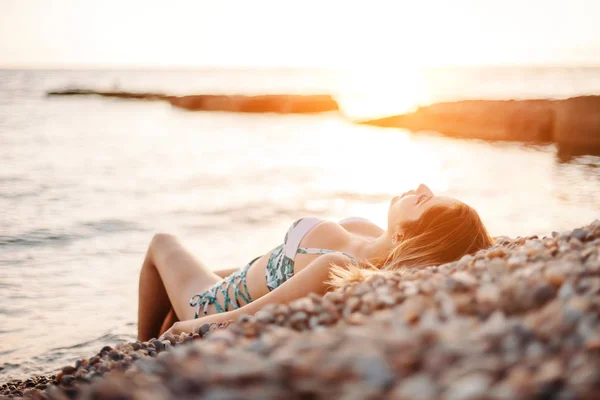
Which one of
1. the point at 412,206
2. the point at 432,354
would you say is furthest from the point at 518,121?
→ the point at 432,354

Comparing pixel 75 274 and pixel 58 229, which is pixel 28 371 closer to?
pixel 75 274

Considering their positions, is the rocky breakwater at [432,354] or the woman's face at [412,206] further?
the woman's face at [412,206]

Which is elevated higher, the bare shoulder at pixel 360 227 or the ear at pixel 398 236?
the ear at pixel 398 236

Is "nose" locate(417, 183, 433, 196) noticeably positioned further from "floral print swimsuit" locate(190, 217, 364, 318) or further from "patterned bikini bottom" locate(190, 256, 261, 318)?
"patterned bikini bottom" locate(190, 256, 261, 318)

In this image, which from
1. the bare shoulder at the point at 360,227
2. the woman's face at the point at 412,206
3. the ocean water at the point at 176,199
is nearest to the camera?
the woman's face at the point at 412,206

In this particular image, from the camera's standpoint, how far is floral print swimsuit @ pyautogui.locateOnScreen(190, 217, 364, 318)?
386 centimetres

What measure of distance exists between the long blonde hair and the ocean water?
8.91 ft

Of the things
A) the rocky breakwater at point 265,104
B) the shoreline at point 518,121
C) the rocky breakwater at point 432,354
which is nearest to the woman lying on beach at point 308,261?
the rocky breakwater at point 432,354

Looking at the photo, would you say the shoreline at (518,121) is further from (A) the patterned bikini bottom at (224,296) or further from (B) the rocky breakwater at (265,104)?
(A) the patterned bikini bottom at (224,296)

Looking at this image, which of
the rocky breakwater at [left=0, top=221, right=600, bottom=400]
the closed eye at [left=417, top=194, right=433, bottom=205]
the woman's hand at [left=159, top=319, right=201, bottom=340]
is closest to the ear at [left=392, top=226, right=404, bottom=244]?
the closed eye at [left=417, top=194, right=433, bottom=205]

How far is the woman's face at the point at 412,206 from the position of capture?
3.62 meters

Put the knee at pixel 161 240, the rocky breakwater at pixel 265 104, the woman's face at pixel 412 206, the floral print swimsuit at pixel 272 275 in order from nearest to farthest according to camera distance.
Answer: the woman's face at pixel 412 206 → the floral print swimsuit at pixel 272 275 → the knee at pixel 161 240 → the rocky breakwater at pixel 265 104

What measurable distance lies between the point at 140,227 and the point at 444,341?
753cm

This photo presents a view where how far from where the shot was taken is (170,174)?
13.4 meters
